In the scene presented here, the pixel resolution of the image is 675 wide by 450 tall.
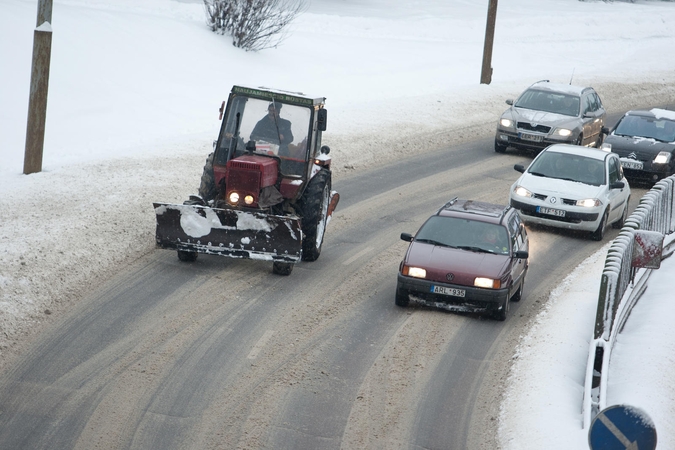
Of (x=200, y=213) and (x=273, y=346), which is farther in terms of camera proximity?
(x=200, y=213)

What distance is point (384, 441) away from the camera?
8.34 m

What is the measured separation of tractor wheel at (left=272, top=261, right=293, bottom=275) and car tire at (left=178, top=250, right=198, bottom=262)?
1.22 m

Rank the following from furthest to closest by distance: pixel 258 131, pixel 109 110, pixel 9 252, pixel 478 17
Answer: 1. pixel 478 17
2. pixel 109 110
3. pixel 258 131
4. pixel 9 252

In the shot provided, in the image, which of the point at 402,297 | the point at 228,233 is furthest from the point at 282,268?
the point at 402,297

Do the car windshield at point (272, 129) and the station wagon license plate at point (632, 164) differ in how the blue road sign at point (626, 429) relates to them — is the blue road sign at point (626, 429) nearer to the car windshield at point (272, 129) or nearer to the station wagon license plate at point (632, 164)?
the car windshield at point (272, 129)

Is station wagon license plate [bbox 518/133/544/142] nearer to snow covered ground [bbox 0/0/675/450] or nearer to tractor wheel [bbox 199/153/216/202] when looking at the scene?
snow covered ground [bbox 0/0/675/450]

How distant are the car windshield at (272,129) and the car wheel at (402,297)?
2521mm

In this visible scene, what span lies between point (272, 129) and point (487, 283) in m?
3.99

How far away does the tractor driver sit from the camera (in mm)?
13133

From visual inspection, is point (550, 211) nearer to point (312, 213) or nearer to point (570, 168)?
point (570, 168)

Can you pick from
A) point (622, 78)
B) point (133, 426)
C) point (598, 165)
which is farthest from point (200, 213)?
point (622, 78)

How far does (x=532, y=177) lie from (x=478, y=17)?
3671 centimetres

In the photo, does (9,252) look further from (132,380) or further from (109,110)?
(109,110)

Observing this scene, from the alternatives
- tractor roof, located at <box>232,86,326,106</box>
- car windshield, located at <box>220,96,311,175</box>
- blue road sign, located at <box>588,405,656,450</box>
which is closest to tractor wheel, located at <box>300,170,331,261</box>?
car windshield, located at <box>220,96,311,175</box>
